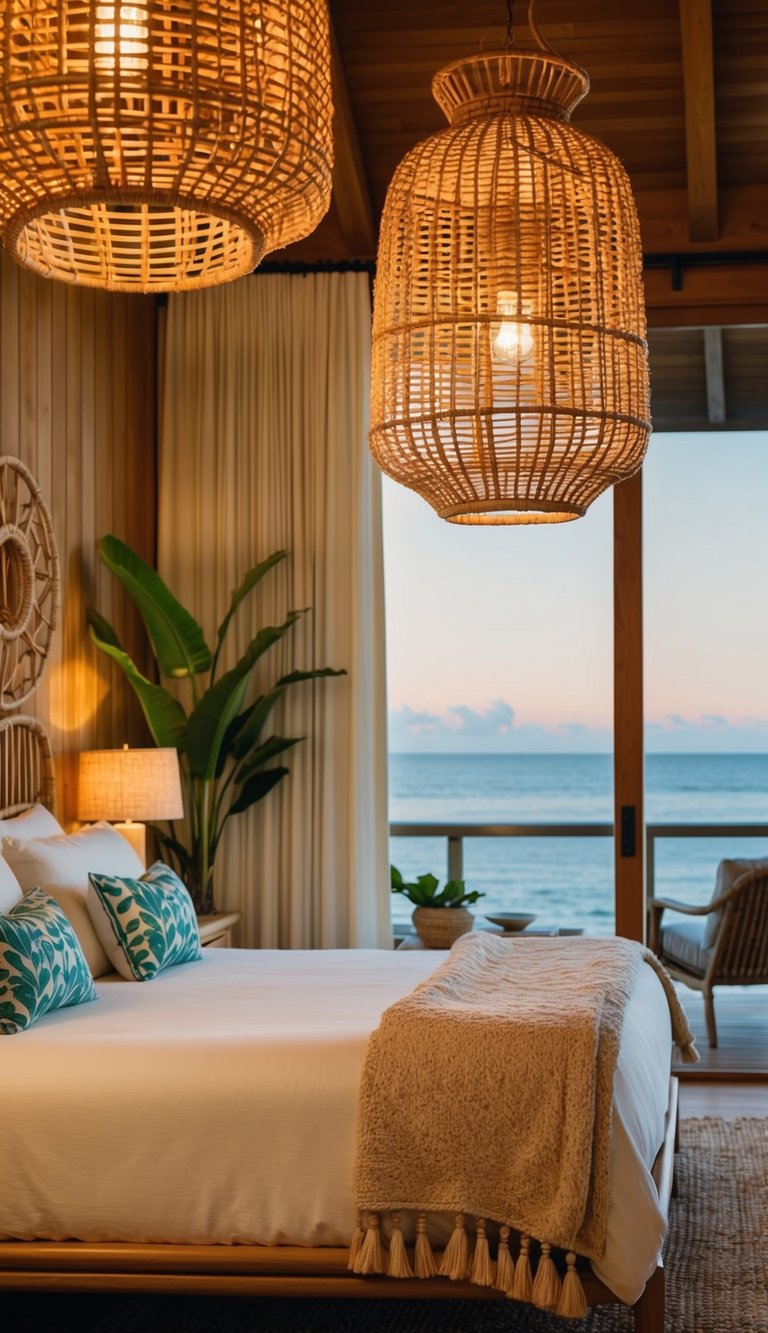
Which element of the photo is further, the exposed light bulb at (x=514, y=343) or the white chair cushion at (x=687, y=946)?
the white chair cushion at (x=687, y=946)

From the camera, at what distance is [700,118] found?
4965 mm

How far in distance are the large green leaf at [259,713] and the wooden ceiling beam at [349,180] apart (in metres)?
1.68

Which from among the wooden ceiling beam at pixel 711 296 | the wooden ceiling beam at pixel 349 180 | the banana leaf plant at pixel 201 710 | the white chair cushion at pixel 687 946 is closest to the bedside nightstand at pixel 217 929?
the banana leaf plant at pixel 201 710

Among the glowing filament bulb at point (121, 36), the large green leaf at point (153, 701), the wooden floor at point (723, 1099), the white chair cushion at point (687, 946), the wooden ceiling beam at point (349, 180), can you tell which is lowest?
the wooden floor at point (723, 1099)

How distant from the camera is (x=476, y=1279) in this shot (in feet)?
9.04

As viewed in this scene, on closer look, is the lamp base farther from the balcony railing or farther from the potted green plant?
the balcony railing

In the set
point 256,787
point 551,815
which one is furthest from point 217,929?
point 551,815

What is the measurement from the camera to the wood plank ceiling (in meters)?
4.96

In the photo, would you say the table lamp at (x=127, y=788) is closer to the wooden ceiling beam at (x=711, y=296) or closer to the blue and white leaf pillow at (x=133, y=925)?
the blue and white leaf pillow at (x=133, y=925)

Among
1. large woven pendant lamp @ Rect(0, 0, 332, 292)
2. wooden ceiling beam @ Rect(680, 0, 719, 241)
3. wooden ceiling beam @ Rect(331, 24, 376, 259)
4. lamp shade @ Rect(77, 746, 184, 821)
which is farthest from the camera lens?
wooden ceiling beam @ Rect(331, 24, 376, 259)

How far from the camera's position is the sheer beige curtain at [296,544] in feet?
18.6

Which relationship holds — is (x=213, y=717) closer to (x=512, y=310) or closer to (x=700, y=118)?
(x=700, y=118)

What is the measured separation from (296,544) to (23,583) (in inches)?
58.5

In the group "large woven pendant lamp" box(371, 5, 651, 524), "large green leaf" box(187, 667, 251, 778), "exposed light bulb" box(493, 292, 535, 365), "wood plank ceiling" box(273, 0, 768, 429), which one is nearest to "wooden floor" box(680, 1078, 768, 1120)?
"large green leaf" box(187, 667, 251, 778)
